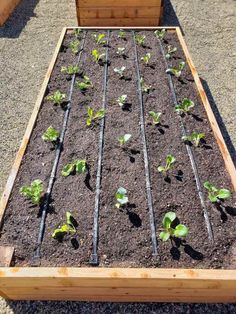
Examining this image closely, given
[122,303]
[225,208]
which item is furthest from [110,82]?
[122,303]

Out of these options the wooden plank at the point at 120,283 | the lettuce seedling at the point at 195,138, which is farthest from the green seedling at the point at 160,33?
the wooden plank at the point at 120,283

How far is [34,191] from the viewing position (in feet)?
8.33

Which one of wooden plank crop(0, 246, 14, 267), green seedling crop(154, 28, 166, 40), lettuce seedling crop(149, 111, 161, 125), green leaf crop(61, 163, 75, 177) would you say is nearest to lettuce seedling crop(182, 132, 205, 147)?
lettuce seedling crop(149, 111, 161, 125)

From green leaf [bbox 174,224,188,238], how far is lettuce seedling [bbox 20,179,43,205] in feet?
3.77

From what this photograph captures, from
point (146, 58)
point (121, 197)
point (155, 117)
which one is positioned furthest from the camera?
point (146, 58)

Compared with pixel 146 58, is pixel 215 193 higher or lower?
lower

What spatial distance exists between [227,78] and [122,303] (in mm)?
3921

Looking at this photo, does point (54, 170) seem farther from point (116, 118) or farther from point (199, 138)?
point (199, 138)

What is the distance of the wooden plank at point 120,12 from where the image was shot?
573 centimetres

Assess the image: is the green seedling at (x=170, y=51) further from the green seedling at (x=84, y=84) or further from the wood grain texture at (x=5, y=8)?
the wood grain texture at (x=5, y=8)

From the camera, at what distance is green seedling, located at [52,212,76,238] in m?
2.33

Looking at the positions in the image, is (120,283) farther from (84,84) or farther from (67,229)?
(84,84)

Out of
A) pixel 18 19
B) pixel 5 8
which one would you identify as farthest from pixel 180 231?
pixel 5 8

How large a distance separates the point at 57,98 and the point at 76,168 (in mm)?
1074
